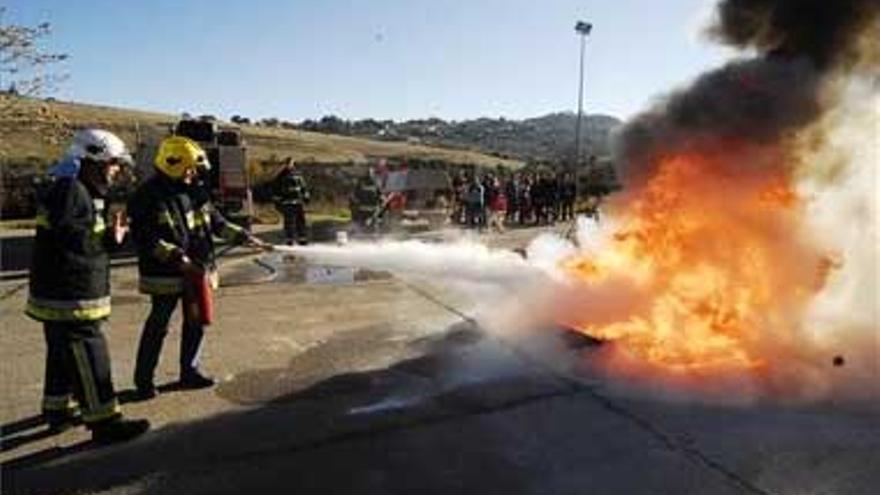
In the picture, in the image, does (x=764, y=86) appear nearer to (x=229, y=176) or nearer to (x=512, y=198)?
(x=229, y=176)

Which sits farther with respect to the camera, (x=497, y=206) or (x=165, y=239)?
(x=497, y=206)

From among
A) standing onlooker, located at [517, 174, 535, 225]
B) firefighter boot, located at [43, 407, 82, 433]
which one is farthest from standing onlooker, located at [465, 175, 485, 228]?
firefighter boot, located at [43, 407, 82, 433]

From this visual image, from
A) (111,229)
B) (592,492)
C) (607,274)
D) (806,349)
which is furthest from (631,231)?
(111,229)

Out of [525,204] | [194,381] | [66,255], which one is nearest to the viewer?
[66,255]

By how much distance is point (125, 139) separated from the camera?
130ft

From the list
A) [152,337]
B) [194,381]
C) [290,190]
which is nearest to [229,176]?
[290,190]

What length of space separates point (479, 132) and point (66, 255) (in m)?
132

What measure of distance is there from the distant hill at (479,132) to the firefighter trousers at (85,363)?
3156 inches

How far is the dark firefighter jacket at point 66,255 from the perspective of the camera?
19.3 ft

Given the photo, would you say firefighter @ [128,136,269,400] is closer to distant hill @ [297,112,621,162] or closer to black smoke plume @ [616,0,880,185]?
black smoke plume @ [616,0,880,185]

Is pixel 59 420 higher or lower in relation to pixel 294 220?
lower

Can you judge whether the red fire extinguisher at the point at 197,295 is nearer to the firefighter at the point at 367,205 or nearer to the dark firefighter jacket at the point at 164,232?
the dark firefighter jacket at the point at 164,232

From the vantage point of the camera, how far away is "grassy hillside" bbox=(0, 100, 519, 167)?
538 inches

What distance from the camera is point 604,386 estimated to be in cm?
738
